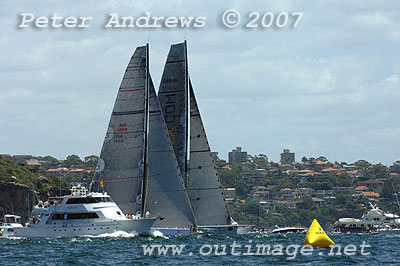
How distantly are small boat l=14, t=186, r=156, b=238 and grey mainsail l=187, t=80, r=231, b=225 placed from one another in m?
6.84

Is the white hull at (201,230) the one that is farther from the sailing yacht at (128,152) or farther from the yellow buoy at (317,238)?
the yellow buoy at (317,238)

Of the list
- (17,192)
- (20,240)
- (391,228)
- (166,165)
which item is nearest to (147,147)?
(166,165)

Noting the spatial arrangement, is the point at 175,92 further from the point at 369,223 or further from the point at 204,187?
the point at 369,223

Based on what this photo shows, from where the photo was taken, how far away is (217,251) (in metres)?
57.7

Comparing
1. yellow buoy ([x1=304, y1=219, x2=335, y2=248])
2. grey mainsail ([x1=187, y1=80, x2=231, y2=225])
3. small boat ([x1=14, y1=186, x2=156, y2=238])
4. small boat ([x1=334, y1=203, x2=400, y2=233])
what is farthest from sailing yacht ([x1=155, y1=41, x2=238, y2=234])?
small boat ([x1=334, y1=203, x2=400, y2=233])

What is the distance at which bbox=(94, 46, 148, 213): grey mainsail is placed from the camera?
2911 inches

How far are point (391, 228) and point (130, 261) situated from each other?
107217mm

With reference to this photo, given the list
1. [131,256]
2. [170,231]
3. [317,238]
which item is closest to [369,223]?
[170,231]

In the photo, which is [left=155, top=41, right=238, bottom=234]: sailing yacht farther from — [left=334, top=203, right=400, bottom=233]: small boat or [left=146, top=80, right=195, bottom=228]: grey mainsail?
[left=334, top=203, right=400, bottom=233]: small boat

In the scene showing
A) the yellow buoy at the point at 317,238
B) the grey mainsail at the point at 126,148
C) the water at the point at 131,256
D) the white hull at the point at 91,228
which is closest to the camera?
the water at the point at 131,256

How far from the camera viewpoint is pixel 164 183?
243 ft

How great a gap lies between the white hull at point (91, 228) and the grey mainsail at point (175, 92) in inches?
463

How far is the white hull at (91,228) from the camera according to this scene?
69.5 metres

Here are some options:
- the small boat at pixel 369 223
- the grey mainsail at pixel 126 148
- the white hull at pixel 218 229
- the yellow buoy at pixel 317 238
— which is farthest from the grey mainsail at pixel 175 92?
the small boat at pixel 369 223
